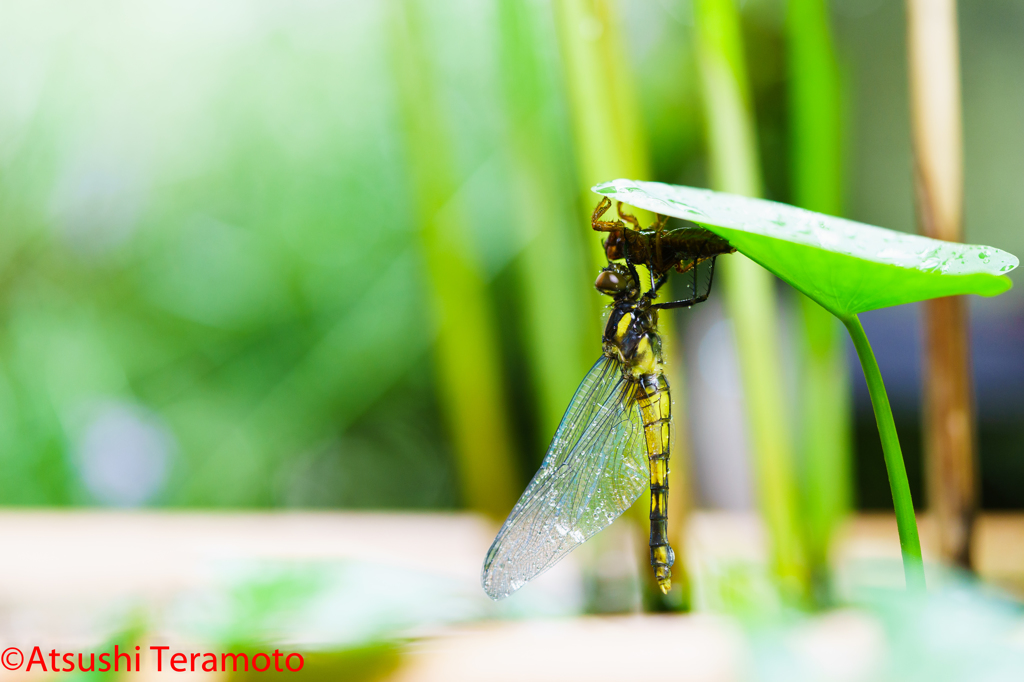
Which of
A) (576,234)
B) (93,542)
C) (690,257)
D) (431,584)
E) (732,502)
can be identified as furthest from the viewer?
(732,502)

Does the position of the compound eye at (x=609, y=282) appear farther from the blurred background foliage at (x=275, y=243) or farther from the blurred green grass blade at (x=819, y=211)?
the blurred background foliage at (x=275, y=243)

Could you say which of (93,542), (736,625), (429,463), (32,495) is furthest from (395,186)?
(736,625)

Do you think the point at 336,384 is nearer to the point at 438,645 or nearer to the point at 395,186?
→ the point at 395,186

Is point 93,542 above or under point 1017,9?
under

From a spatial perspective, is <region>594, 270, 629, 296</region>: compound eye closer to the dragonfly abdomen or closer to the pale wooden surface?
the dragonfly abdomen

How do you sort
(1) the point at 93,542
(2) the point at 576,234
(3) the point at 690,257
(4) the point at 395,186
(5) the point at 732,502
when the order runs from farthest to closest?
(4) the point at 395,186 < (5) the point at 732,502 < (2) the point at 576,234 < (1) the point at 93,542 < (3) the point at 690,257

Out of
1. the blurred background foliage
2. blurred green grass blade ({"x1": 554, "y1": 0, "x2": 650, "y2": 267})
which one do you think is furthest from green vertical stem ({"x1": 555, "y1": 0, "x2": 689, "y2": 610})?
the blurred background foliage

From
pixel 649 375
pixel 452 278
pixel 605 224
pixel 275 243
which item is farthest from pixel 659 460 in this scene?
pixel 275 243

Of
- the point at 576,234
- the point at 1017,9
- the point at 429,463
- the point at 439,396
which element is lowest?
the point at 429,463
